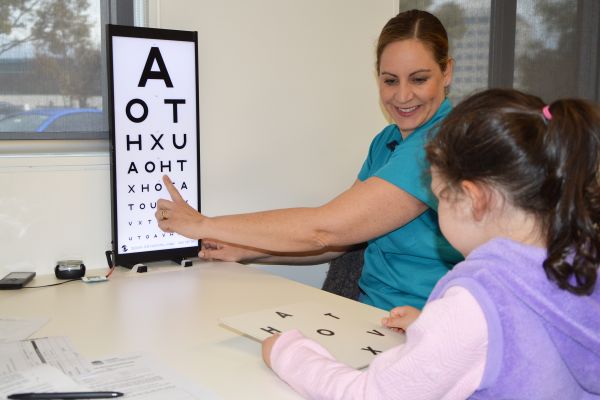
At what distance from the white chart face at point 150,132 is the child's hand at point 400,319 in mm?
776

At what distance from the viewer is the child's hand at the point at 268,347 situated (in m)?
1.11

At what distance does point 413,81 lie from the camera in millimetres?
1820

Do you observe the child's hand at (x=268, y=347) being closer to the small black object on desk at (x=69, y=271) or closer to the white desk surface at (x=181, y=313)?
the white desk surface at (x=181, y=313)

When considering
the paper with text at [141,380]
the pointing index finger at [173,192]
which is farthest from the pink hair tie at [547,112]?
the pointing index finger at [173,192]

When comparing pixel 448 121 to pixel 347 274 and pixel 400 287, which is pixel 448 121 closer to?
pixel 400 287

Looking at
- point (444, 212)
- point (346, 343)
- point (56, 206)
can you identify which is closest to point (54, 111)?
point (56, 206)

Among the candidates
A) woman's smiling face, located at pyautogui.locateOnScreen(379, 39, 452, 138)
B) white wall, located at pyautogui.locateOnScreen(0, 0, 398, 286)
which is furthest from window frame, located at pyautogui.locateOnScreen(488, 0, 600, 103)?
woman's smiling face, located at pyautogui.locateOnScreen(379, 39, 452, 138)

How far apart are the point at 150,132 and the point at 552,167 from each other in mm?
1198

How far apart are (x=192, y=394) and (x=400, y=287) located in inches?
32.6

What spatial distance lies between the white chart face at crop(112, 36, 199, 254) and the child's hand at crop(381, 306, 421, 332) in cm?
78

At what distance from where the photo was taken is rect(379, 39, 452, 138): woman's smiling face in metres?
1.78

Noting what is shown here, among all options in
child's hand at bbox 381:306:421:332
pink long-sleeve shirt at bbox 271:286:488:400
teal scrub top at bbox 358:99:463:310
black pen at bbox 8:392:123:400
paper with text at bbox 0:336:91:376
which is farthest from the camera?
teal scrub top at bbox 358:99:463:310

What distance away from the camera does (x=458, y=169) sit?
3.04 ft

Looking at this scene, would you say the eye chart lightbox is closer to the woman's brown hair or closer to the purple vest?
the woman's brown hair
